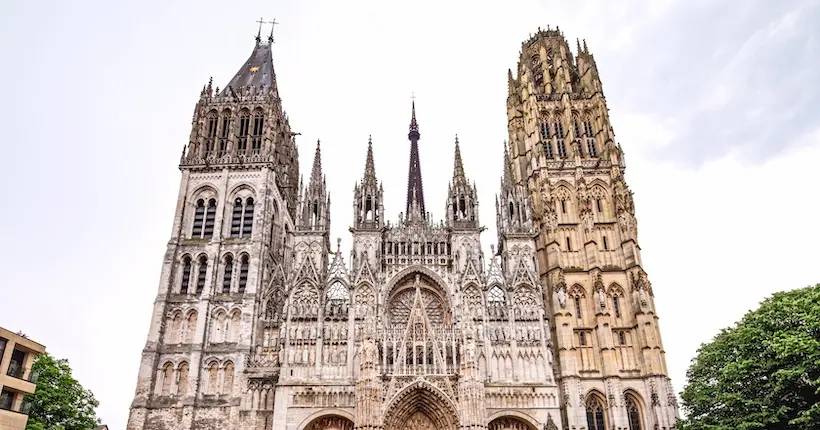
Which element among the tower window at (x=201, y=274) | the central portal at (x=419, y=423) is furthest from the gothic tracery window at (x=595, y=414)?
the tower window at (x=201, y=274)

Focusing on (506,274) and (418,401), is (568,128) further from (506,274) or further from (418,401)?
(418,401)

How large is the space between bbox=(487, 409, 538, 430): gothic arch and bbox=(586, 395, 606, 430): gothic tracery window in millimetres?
4077

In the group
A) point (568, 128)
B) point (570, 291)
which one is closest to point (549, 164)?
point (568, 128)

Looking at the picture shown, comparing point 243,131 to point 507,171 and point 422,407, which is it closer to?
point 507,171

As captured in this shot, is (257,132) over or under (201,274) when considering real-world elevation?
over

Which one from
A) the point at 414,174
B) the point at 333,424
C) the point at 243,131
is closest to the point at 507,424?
the point at 333,424

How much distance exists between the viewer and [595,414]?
1264 inches

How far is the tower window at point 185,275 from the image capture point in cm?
3559

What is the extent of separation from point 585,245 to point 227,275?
22.9 m

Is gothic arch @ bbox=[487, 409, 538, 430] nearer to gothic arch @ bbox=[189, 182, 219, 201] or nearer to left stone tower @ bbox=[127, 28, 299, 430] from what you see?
left stone tower @ bbox=[127, 28, 299, 430]

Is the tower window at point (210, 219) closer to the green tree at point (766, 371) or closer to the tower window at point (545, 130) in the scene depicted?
the tower window at point (545, 130)

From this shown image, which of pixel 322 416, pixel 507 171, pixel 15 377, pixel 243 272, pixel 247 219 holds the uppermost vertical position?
pixel 507 171

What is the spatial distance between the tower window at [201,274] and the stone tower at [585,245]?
20.0 metres

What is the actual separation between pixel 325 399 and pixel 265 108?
74.3ft
